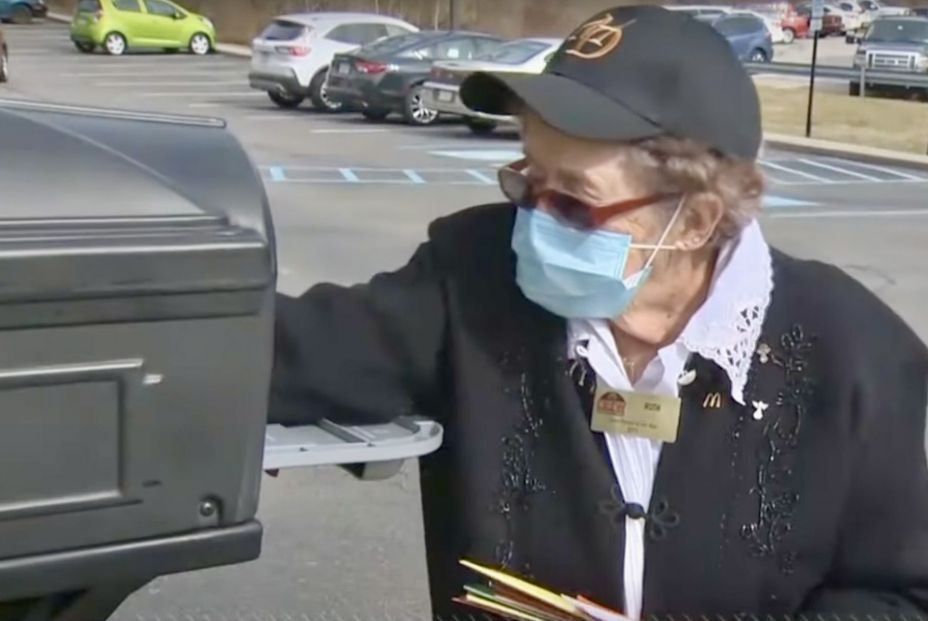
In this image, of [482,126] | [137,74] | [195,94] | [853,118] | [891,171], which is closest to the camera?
[891,171]

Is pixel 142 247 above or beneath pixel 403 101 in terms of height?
above

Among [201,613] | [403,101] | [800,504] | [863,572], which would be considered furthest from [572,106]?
[403,101]

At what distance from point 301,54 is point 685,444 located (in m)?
22.1

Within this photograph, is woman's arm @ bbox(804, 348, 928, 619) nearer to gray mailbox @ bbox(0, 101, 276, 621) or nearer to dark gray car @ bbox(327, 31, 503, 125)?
gray mailbox @ bbox(0, 101, 276, 621)

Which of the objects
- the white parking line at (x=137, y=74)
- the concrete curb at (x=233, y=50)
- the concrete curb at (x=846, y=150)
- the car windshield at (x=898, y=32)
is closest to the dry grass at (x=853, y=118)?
the concrete curb at (x=846, y=150)

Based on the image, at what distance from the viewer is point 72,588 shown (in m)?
1.60

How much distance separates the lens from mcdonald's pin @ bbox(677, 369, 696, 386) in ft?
6.91

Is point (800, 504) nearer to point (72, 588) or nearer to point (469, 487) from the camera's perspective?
point (469, 487)

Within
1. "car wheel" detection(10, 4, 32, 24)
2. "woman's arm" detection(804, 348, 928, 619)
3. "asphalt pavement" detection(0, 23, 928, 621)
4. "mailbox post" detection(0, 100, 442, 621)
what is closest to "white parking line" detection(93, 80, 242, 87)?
"asphalt pavement" detection(0, 23, 928, 621)

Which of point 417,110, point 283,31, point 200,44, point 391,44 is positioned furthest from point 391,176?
point 200,44

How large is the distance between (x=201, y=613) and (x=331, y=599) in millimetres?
401

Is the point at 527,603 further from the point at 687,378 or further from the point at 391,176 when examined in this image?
the point at 391,176

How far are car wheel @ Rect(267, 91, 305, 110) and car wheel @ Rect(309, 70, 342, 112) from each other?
269mm

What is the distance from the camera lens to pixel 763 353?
2.13 meters
